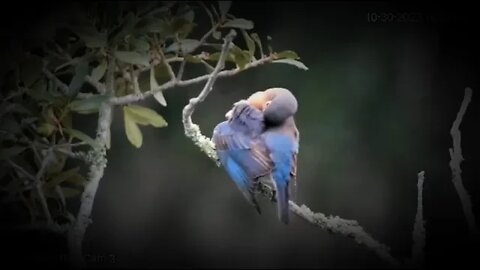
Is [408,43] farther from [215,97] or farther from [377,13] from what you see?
[215,97]

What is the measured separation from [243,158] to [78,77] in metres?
0.45

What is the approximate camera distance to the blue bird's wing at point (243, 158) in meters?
1.72

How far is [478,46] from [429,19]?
255 millimetres

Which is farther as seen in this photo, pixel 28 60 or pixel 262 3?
pixel 262 3

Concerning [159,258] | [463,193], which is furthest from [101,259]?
[463,193]

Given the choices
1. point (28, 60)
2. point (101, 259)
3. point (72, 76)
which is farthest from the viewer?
point (101, 259)

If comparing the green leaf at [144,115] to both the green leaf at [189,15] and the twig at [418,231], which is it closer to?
the green leaf at [189,15]

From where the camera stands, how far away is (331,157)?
2.72m

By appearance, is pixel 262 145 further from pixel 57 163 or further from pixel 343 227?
pixel 57 163

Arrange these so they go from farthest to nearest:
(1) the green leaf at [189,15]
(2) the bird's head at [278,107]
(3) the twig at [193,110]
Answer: (2) the bird's head at [278,107] < (1) the green leaf at [189,15] < (3) the twig at [193,110]

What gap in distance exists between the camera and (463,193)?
1599mm

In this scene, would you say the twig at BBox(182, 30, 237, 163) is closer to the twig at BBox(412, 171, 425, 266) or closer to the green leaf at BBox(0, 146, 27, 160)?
the green leaf at BBox(0, 146, 27, 160)

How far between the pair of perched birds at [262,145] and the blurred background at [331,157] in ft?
2.01

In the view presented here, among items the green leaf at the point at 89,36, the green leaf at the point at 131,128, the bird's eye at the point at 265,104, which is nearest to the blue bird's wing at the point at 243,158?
the bird's eye at the point at 265,104
